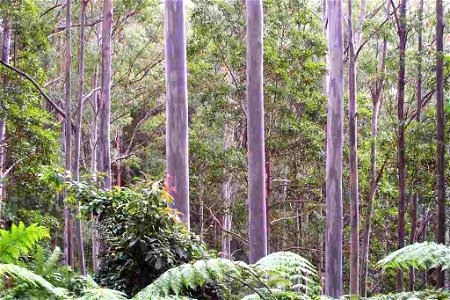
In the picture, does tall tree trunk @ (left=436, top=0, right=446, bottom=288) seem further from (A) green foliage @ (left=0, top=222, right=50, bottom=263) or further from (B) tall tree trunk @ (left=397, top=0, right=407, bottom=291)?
(A) green foliage @ (left=0, top=222, right=50, bottom=263)

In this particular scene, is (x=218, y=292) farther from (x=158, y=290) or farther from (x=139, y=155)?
(x=139, y=155)

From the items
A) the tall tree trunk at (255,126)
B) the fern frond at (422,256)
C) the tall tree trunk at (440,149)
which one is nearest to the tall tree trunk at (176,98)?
the tall tree trunk at (255,126)

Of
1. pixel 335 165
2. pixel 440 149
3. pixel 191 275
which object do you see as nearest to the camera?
pixel 191 275

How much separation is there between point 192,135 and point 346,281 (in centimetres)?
858

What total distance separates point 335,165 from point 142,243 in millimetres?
7380

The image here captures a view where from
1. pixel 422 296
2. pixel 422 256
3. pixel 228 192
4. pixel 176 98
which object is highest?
pixel 176 98

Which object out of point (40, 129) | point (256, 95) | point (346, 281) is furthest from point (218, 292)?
point (346, 281)

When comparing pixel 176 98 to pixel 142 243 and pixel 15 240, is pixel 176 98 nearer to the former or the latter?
pixel 142 243

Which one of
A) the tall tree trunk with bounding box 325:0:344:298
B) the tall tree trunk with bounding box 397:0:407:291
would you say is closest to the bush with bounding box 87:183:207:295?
the tall tree trunk with bounding box 397:0:407:291

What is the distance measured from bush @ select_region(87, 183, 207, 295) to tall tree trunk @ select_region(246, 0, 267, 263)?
527 centimetres

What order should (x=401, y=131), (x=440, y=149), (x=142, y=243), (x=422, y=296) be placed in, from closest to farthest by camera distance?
(x=422, y=296)
(x=142, y=243)
(x=440, y=149)
(x=401, y=131)

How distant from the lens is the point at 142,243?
3645mm

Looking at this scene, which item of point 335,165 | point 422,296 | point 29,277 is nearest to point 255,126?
point 335,165

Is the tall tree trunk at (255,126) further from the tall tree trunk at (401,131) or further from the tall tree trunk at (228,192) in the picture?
the tall tree trunk at (228,192)
